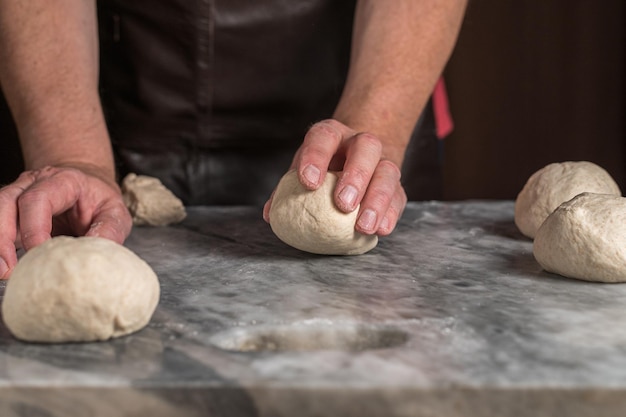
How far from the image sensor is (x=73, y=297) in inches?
42.3

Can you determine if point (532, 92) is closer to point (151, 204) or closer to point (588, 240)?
point (151, 204)

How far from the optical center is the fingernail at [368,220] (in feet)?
4.93

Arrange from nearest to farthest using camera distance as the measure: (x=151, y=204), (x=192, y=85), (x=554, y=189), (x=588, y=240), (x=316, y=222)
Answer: (x=588, y=240)
(x=316, y=222)
(x=554, y=189)
(x=151, y=204)
(x=192, y=85)

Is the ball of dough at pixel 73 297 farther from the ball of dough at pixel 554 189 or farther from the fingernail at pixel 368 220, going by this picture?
the ball of dough at pixel 554 189

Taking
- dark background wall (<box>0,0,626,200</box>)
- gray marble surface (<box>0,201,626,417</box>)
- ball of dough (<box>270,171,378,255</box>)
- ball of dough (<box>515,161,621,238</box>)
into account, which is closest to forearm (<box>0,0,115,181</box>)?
gray marble surface (<box>0,201,626,417</box>)

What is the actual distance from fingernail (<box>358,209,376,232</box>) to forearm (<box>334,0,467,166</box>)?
0.46 meters

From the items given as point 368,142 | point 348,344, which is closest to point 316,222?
point 368,142

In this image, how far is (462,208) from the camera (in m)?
2.08

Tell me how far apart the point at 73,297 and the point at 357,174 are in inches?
25.8

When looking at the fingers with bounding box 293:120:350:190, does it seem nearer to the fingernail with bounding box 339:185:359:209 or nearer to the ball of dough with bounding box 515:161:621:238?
the fingernail with bounding box 339:185:359:209

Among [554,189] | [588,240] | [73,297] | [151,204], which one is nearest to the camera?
[73,297]

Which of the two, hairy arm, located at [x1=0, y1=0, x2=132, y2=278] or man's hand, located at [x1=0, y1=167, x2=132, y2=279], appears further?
hairy arm, located at [x1=0, y1=0, x2=132, y2=278]

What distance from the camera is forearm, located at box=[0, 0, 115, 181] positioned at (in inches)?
76.6

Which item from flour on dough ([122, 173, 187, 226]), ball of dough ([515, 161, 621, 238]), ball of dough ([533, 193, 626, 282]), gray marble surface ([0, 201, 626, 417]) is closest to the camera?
gray marble surface ([0, 201, 626, 417])
